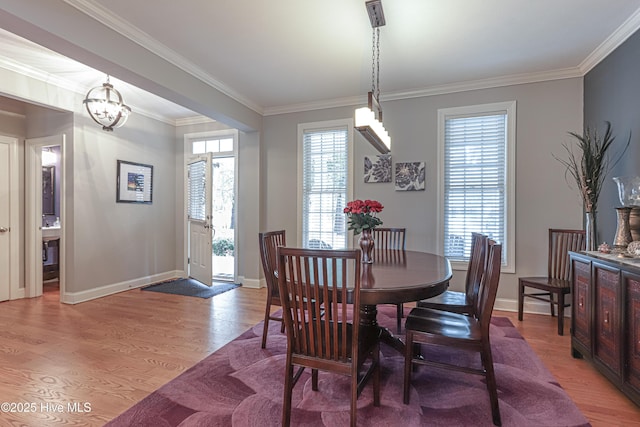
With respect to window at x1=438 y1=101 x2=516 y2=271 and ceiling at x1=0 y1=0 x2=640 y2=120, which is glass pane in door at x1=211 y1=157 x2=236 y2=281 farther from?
window at x1=438 y1=101 x2=516 y2=271

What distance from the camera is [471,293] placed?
2420mm

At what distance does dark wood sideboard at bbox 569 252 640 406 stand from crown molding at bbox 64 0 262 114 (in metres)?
3.85

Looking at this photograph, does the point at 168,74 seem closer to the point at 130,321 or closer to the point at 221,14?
the point at 221,14

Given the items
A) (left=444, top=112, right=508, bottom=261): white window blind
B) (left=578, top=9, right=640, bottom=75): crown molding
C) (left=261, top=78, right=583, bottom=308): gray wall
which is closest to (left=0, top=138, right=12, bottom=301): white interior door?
(left=261, top=78, right=583, bottom=308): gray wall

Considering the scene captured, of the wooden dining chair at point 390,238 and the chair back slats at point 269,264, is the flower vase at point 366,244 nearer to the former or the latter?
the chair back slats at point 269,264

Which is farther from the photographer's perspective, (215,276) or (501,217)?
(215,276)

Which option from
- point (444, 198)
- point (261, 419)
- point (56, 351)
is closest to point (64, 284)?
point (56, 351)

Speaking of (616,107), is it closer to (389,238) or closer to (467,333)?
(389,238)

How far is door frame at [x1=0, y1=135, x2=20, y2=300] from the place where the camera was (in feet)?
13.2

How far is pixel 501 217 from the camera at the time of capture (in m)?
3.70

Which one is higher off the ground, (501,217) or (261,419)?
(501,217)

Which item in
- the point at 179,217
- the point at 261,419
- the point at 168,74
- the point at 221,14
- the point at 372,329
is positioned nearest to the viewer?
the point at 261,419

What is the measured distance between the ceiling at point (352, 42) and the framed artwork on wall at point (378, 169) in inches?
31.9

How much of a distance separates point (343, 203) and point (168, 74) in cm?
251
